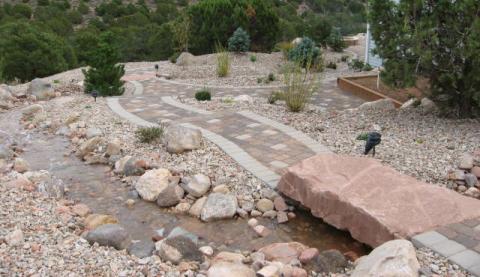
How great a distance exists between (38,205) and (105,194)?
3.38 feet

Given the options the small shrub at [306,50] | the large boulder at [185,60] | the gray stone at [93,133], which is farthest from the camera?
the large boulder at [185,60]

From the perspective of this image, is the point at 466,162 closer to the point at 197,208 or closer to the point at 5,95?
the point at 197,208

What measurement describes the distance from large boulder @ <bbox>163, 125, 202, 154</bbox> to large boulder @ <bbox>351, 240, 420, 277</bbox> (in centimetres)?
366

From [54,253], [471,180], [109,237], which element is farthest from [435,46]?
[54,253]

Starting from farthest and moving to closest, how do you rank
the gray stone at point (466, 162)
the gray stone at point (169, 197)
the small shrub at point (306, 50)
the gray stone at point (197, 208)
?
the small shrub at point (306, 50)
the gray stone at point (466, 162)
the gray stone at point (169, 197)
the gray stone at point (197, 208)

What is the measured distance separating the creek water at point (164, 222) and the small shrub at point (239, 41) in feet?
31.3

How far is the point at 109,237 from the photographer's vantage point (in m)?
4.66

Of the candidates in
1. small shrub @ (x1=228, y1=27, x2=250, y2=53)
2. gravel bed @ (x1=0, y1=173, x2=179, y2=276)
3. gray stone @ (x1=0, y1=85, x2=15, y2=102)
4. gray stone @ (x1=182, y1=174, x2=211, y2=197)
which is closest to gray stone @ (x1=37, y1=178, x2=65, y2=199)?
gravel bed @ (x1=0, y1=173, x2=179, y2=276)

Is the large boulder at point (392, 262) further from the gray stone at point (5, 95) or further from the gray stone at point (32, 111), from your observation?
Answer: the gray stone at point (5, 95)

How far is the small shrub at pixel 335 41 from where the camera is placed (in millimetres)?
17578

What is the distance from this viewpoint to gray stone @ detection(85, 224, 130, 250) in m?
4.64

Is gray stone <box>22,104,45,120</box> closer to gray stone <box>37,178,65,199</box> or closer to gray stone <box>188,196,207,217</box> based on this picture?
gray stone <box>37,178,65,199</box>

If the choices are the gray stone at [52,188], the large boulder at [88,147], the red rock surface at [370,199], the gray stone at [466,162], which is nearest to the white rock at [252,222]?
→ the red rock surface at [370,199]

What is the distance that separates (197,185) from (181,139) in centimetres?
121
